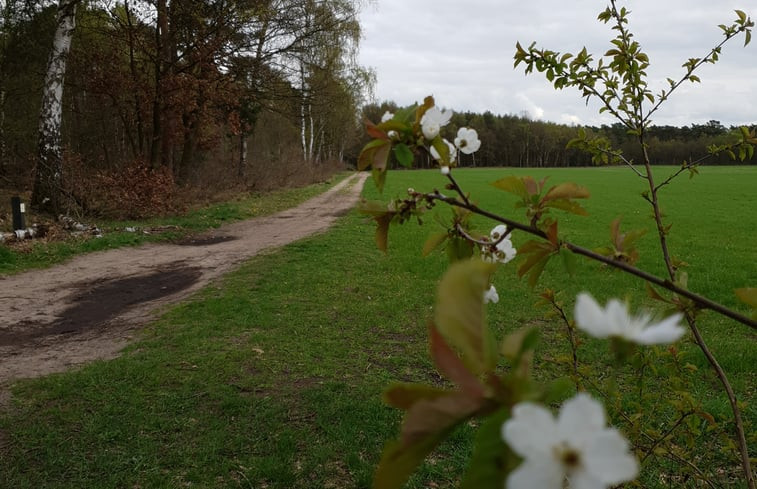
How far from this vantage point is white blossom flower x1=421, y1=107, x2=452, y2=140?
0.88 meters

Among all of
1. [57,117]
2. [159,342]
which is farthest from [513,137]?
[159,342]

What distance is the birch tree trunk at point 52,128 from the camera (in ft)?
32.6

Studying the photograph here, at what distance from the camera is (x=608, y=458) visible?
0.31 meters

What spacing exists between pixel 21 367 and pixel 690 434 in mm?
4432

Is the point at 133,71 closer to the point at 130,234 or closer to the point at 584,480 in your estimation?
the point at 130,234

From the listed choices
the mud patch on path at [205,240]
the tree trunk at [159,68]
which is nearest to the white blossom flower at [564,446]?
the mud patch on path at [205,240]

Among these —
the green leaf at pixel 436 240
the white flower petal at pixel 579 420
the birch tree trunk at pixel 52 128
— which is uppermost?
the birch tree trunk at pixel 52 128

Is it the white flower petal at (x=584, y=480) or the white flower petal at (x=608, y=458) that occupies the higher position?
the white flower petal at (x=608, y=458)

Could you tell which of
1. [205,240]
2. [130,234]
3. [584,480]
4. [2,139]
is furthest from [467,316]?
[2,139]

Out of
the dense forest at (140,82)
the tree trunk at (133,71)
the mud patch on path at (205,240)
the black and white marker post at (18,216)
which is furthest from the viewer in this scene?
the tree trunk at (133,71)

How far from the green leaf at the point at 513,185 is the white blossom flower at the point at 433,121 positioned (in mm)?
175

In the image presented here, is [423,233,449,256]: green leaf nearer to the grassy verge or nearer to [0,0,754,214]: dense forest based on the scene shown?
the grassy verge

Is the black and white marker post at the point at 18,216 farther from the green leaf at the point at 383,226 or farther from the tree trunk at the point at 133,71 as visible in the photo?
the green leaf at the point at 383,226

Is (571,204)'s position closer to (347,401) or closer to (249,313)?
(347,401)
